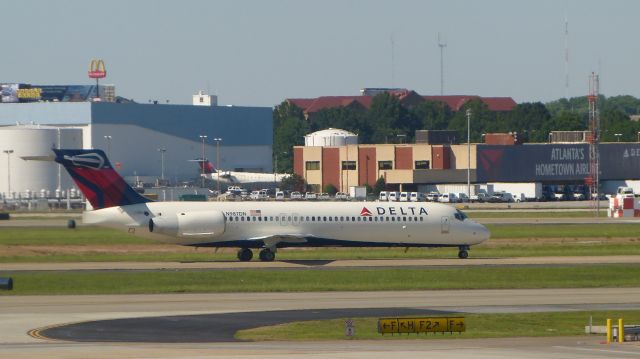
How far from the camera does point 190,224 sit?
7075 cm

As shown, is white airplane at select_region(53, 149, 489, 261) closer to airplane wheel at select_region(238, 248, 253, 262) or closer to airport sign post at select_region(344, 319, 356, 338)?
airplane wheel at select_region(238, 248, 253, 262)

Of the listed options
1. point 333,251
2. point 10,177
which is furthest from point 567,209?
point 10,177

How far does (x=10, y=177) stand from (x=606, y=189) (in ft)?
265

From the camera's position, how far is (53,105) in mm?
191750

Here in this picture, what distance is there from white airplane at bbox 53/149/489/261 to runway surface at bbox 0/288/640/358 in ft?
52.0

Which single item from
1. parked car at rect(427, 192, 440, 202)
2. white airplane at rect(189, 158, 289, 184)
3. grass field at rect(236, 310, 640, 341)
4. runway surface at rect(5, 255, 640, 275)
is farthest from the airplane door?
white airplane at rect(189, 158, 289, 184)

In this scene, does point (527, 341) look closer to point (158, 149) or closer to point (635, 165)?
point (635, 165)

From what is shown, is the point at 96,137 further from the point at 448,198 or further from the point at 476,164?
the point at 448,198

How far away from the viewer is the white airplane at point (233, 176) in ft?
603

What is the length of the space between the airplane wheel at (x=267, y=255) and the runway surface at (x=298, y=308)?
16265 millimetres

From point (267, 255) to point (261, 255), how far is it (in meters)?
0.36

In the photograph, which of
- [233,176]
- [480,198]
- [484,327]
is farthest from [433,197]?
[484,327]

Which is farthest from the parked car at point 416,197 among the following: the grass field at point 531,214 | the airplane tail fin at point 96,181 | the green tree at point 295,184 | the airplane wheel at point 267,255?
the airplane tail fin at point 96,181

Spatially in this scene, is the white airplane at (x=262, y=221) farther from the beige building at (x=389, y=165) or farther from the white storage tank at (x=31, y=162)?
the white storage tank at (x=31, y=162)
